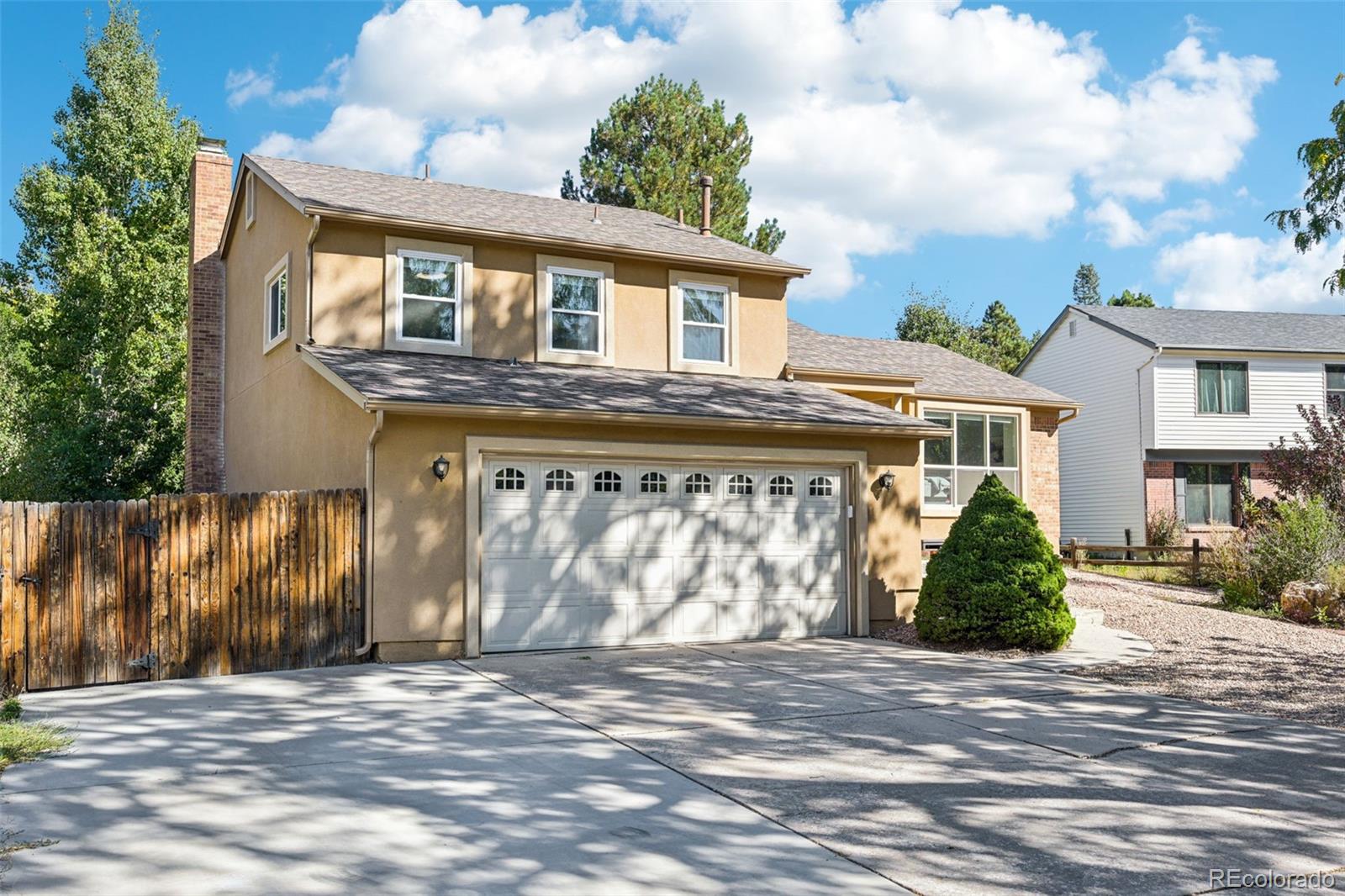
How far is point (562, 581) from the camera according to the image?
12.3 metres

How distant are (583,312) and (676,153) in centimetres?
1962

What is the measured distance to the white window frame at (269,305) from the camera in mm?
14516

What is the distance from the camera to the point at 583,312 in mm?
15422

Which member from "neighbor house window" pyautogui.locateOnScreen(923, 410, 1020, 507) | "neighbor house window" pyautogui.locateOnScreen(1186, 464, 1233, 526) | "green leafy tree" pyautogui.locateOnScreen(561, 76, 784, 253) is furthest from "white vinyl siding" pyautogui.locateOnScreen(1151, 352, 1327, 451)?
"green leafy tree" pyautogui.locateOnScreen(561, 76, 784, 253)

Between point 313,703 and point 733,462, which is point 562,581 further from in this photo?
point 313,703

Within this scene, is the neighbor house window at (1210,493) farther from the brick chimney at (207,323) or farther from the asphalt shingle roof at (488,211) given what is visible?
the brick chimney at (207,323)

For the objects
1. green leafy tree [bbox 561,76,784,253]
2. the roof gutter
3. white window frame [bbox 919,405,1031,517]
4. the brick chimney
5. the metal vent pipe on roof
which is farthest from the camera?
green leafy tree [bbox 561,76,784,253]

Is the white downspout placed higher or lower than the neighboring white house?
lower

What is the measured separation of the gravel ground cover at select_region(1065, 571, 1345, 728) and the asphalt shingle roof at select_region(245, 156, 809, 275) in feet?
25.1

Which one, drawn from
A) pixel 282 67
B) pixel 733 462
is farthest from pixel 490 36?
pixel 733 462

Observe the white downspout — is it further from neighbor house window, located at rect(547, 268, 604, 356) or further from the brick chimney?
the brick chimney

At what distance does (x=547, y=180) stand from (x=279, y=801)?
3212cm

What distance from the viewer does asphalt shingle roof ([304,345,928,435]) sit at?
1188 centimetres

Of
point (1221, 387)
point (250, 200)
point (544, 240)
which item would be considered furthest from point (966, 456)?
point (250, 200)
